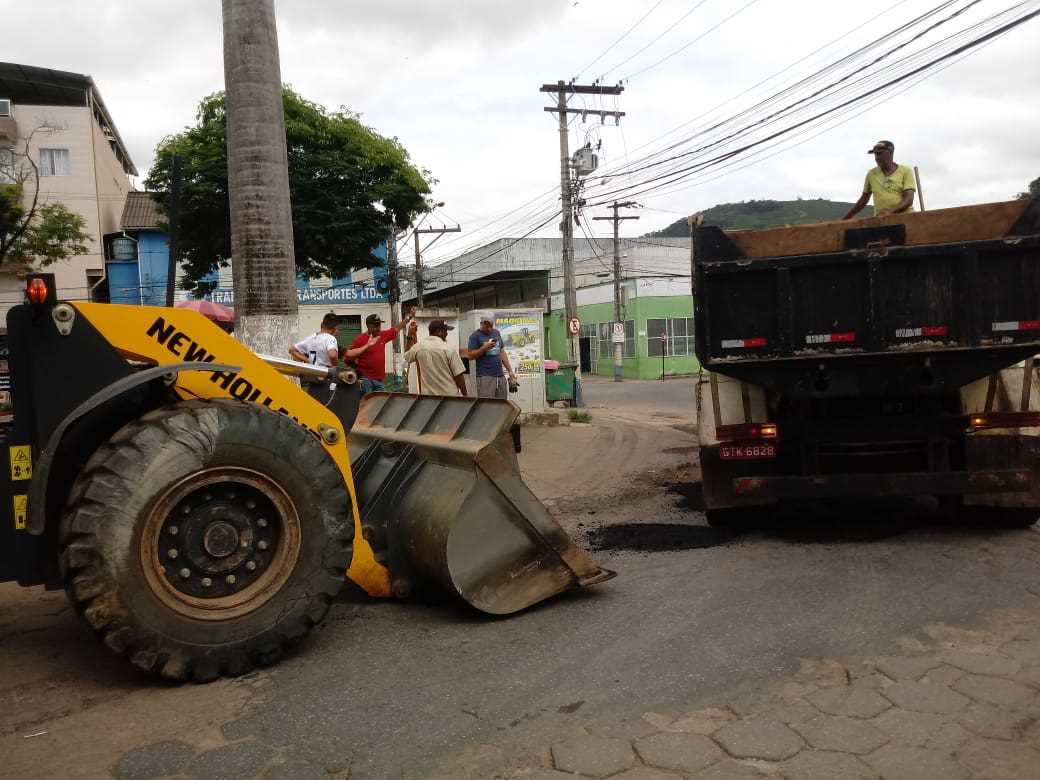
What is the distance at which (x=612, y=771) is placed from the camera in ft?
9.18

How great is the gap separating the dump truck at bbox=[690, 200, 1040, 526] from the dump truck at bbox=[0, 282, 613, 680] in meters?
2.35

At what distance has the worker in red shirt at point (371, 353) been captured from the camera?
9.56m

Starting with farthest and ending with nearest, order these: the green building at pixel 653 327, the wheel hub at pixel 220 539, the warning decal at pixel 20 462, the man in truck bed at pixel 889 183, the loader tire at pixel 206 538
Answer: the green building at pixel 653 327 < the man in truck bed at pixel 889 183 < the wheel hub at pixel 220 539 < the warning decal at pixel 20 462 < the loader tire at pixel 206 538

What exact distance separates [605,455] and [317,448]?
319 inches

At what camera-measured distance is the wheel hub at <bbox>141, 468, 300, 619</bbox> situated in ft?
11.9

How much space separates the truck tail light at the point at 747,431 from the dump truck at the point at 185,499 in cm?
219

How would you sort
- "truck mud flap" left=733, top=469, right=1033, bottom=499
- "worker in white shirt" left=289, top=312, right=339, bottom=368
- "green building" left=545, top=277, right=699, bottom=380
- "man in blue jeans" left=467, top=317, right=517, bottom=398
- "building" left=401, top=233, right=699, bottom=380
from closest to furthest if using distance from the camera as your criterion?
"truck mud flap" left=733, top=469, right=1033, bottom=499 → "worker in white shirt" left=289, top=312, right=339, bottom=368 → "man in blue jeans" left=467, top=317, right=517, bottom=398 → "green building" left=545, top=277, right=699, bottom=380 → "building" left=401, top=233, right=699, bottom=380

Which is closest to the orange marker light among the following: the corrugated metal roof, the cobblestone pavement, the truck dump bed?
the cobblestone pavement

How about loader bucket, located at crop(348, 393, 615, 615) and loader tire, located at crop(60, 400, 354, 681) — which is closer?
loader tire, located at crop(60, 400, 354, 681)

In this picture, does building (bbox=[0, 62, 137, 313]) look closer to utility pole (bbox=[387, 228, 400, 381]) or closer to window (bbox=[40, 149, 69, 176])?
window (bbox=[40, 149, 69, 176])

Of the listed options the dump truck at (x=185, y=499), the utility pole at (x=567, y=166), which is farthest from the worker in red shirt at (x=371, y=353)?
the utility pole at (x=567, y=166)

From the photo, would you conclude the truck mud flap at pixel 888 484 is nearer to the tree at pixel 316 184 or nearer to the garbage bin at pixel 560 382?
the garbage bin at pixel 560 382

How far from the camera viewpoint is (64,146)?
34594mm

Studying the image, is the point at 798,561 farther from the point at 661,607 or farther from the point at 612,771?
the point at 612,771
